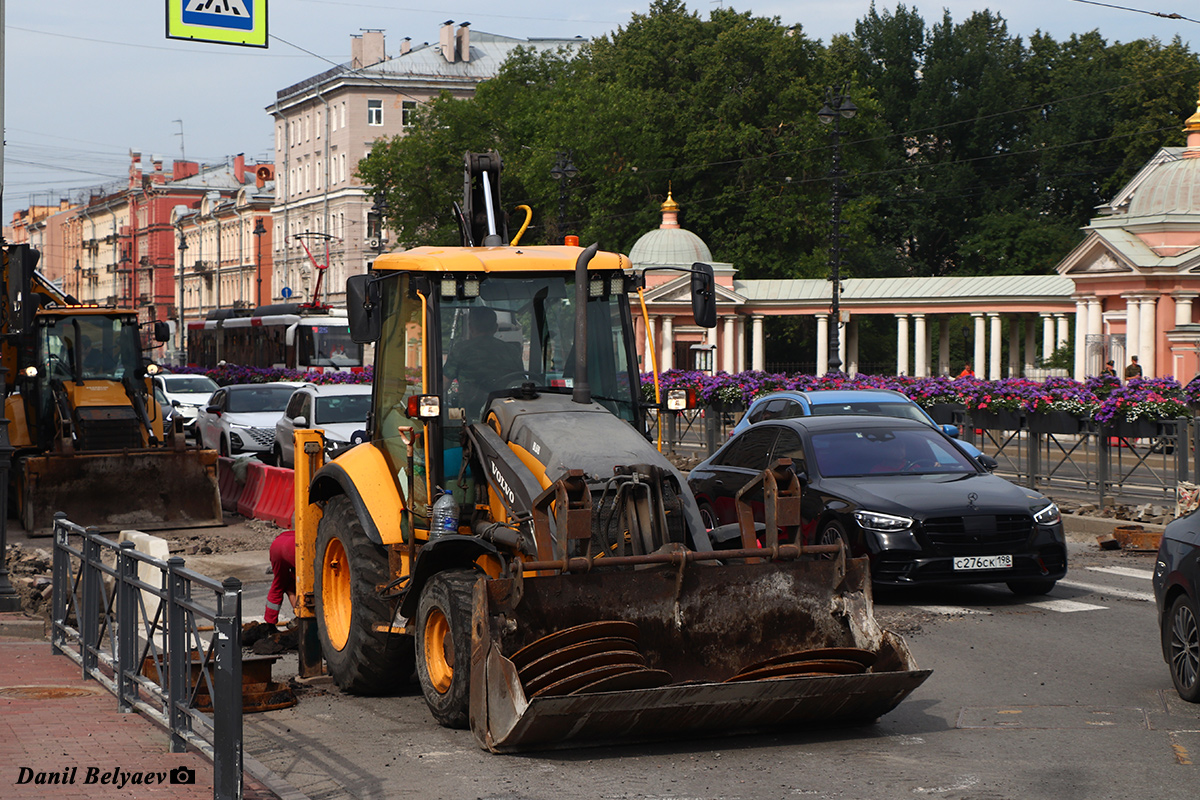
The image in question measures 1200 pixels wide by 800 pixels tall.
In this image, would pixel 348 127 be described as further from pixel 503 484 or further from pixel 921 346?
pixel 503 484

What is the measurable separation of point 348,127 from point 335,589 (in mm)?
96748

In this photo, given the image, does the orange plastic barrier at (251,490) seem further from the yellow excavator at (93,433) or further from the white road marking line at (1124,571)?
the white road marking line at (1124,571)

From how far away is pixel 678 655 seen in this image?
7770mm

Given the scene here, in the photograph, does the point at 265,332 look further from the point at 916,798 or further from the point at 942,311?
the point at 916,798

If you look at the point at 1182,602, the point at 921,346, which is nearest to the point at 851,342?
the point at 921,346

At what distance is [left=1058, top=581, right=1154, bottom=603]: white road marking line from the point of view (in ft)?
43.3

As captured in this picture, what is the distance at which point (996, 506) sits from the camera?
12594 millimetres

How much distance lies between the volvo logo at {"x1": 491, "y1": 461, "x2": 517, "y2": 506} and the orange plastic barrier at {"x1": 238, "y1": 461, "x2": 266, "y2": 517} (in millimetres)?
13293

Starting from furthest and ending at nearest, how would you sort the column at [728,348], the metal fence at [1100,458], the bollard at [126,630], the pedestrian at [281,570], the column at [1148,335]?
the column at [728,348], the column at [1148,335], the metal fence at [1100,458], the pedestrian at [281,570], the bollard at [126,630]

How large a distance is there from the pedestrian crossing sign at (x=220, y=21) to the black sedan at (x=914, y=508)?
6.05 metres

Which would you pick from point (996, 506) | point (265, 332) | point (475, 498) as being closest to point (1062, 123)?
point (265, 332)

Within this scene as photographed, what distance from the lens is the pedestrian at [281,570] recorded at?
10555 millimetres

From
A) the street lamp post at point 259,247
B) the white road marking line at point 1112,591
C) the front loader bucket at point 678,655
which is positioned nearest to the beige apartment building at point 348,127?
the street lamp post at point 259,247

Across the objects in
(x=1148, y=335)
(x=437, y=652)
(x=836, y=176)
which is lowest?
(x=437, y=652)
